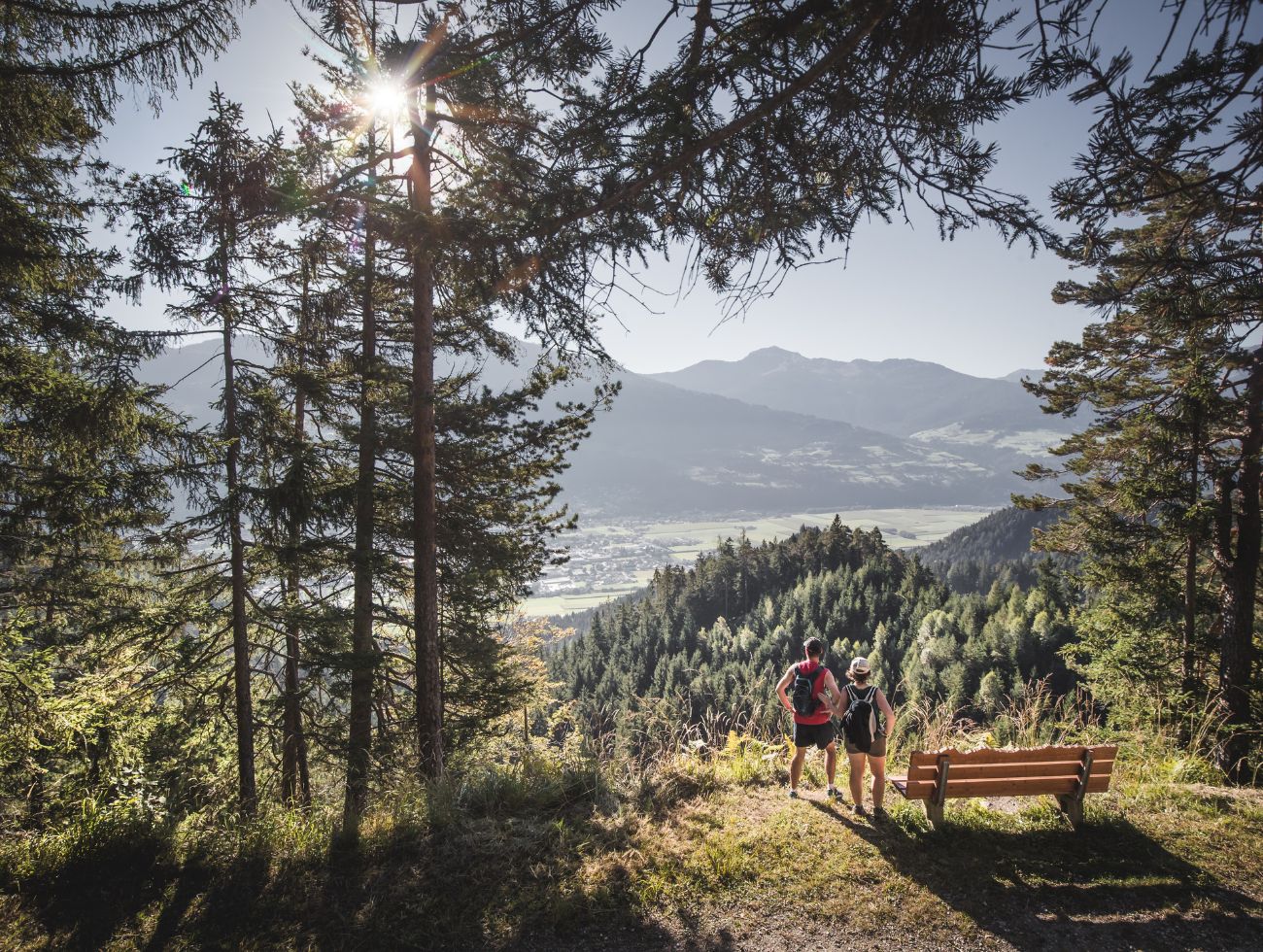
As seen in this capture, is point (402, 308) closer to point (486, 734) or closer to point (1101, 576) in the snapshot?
point (486, 734)

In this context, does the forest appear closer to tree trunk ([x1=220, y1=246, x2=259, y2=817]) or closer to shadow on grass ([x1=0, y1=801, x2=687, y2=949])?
tree trunk ([x1=220, y1=246, x2=259, y2=817])

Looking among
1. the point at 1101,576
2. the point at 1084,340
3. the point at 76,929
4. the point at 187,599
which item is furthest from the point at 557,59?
the point at 1101,576

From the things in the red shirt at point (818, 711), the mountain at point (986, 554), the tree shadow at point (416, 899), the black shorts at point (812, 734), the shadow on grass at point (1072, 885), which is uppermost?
the red shirt at point (818, 711)

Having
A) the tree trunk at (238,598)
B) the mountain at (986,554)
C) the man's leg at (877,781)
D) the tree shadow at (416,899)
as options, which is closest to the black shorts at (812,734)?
the man's leg at (877,781)

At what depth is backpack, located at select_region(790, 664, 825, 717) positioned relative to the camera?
17.9 feet

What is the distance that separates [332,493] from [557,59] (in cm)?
513

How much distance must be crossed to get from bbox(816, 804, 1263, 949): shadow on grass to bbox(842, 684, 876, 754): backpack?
64 centimetres

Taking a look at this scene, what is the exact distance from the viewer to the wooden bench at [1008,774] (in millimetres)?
4586

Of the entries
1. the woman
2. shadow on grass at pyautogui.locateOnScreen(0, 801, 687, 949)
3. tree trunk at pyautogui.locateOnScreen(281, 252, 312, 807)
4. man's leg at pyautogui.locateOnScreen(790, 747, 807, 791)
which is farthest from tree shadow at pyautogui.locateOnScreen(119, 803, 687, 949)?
tree trunk at pyautogui.locateOnScreen(281, 252, 312, 807)

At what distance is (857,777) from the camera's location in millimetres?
5066

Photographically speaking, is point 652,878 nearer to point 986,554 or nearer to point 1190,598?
point 1190,598

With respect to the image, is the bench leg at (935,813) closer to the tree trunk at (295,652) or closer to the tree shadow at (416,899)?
the tree shadow at (416,899)

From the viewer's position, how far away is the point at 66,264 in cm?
552

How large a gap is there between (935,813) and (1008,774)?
710 millimetres
